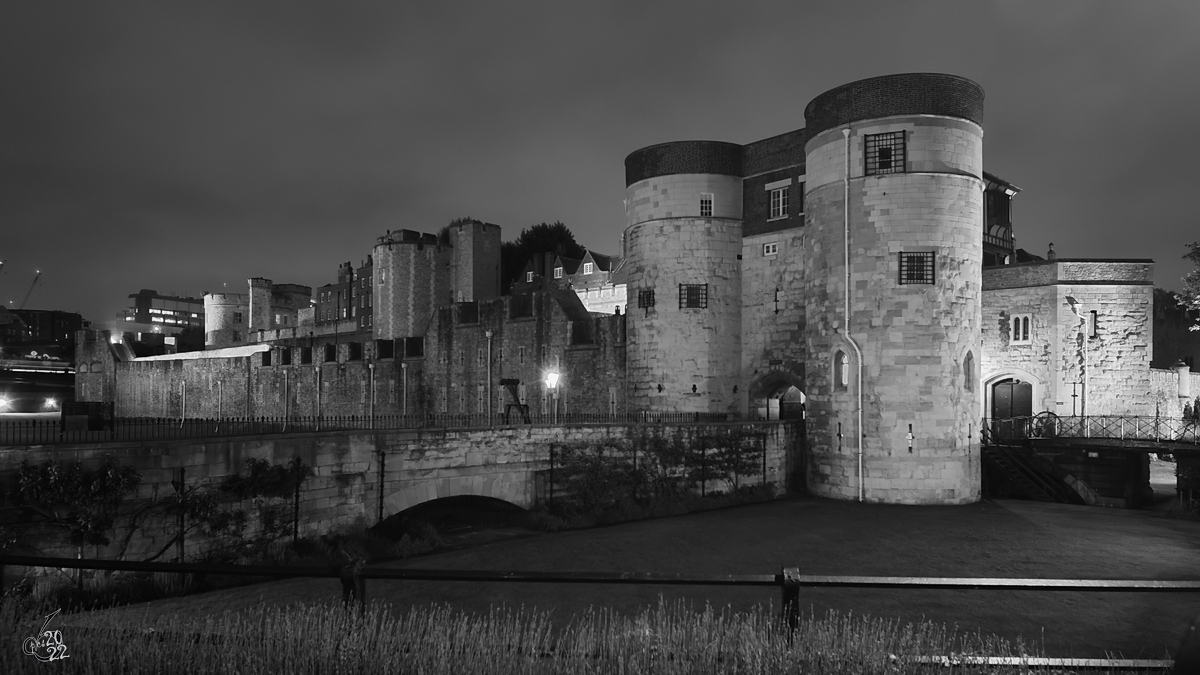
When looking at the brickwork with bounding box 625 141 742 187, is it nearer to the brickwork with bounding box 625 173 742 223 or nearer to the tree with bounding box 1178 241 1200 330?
the brickwork with bounding box 625 173 742 223

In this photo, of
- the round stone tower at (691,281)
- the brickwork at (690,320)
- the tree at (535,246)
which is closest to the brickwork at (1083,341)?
the brickwork at (690,320)

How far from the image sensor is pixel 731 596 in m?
12.8

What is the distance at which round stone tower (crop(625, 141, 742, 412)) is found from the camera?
1163 inches

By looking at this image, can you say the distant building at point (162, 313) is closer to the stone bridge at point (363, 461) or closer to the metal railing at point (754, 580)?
the stone bridge at point (363, 461)

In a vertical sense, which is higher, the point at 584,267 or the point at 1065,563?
the point at 584,267

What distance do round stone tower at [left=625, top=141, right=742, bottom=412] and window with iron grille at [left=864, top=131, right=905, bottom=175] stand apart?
7.22 metres

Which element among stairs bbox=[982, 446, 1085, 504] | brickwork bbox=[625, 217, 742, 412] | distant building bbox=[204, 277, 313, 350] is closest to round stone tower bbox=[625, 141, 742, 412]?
brickwork bbox=[625, 217, 742, 412]

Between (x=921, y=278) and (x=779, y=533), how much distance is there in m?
9.16

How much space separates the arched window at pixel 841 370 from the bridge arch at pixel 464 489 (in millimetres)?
10008

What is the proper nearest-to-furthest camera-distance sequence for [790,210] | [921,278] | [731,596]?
1. [731,596]
2. [921,278]
3. [790,210]

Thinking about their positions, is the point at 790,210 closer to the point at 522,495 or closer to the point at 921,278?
the point at 921,278

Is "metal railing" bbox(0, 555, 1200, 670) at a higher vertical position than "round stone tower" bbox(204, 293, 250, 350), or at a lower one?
lower

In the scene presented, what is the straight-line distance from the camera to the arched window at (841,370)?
23.7 meters

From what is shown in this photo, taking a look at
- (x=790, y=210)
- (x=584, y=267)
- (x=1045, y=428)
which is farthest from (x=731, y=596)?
(x=584, y=267)
